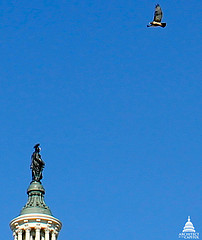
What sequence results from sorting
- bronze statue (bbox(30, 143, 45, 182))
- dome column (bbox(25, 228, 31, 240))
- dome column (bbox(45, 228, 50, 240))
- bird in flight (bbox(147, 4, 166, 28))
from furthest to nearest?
bronze statue (bbox(30, 143, 45, 182)) → dome column (bbox(45, 228, 50, 240)) → dome column (bbox(25, 228, 31, 240)) → bird in flight (bbox(147, 4, 166, 28))

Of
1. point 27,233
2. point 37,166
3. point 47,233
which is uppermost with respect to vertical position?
point 37,166

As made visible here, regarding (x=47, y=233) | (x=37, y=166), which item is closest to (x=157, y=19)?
(x=47, y=233)

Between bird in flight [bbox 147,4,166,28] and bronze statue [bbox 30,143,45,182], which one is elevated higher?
bronze statue [bbox 30,143,45,182]

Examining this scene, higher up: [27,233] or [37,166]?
[37,166]

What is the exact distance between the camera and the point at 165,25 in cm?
4434

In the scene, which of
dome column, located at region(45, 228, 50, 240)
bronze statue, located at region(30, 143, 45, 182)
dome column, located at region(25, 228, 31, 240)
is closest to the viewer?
dome column, located at region(25, 228, 31, 240)

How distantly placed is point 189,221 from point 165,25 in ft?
181

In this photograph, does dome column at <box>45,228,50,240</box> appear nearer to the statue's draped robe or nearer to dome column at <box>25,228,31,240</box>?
dome column at <box>25,228,31,240</box>

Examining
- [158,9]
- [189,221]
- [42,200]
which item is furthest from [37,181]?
[158,9]

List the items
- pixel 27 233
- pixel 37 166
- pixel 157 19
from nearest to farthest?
pixel 157 19
pixel 27 233
pixel 37 166

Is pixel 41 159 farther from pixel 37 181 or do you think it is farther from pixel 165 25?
pixel 165 25

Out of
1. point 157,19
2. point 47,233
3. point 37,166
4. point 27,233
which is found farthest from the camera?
point 37,166

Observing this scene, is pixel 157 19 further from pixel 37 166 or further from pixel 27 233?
pixel 37 166

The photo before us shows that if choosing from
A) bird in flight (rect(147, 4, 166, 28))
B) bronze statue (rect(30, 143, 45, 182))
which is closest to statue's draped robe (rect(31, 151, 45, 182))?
bronze statue (rect(30, 143, 45, 182))
